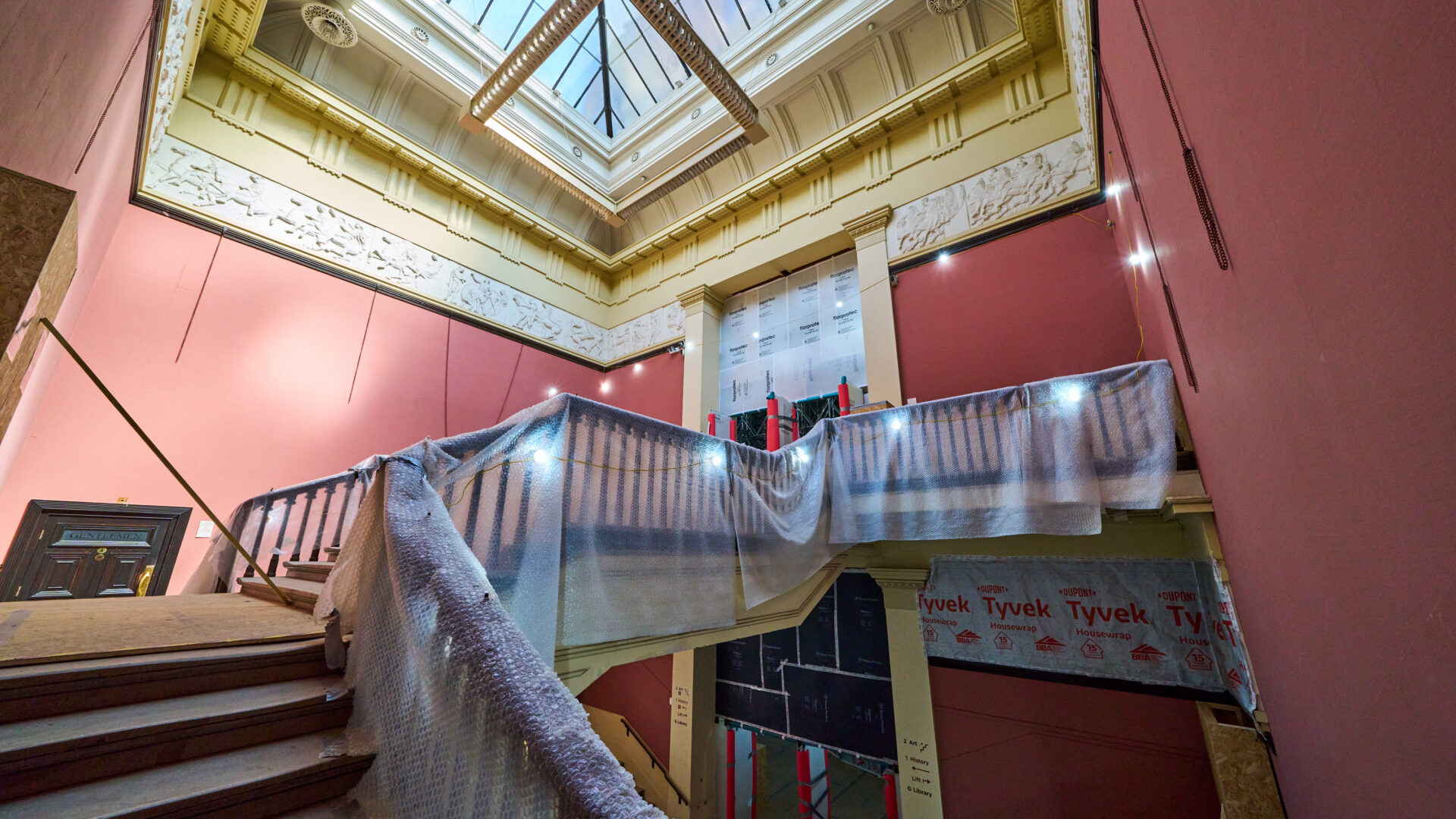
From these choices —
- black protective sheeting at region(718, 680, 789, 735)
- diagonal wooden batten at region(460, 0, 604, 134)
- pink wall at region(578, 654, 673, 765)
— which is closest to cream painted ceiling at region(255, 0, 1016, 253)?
diagonal wooden batten at region(460, 0, 604, 134)

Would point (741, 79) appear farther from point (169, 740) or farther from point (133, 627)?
point (169, 740)

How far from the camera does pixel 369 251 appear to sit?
514cm

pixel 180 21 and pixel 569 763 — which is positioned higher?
pixel 180 21

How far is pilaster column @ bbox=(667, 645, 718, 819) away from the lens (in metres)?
4.85

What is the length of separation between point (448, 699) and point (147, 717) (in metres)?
0.87

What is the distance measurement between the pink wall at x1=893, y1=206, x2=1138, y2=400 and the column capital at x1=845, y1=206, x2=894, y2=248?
26.5 inches

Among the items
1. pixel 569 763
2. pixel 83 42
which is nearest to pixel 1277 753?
pixel 569 763

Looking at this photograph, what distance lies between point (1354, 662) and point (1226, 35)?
1436 millimetres

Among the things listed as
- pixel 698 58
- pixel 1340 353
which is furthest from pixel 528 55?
pixel 1340 353

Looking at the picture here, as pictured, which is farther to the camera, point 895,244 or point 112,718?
point 895,244

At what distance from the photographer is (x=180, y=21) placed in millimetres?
3348

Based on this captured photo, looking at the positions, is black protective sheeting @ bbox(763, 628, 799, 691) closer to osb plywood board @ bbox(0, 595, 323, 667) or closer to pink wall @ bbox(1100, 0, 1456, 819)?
pink wall @ bbox(1100, 0, 1456, 819)

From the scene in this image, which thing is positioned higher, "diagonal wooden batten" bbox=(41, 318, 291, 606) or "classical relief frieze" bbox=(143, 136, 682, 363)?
"classical relief frieze" bbox=(143, 136, 682, 363)

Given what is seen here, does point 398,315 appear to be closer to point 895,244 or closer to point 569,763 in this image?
point 895,244
